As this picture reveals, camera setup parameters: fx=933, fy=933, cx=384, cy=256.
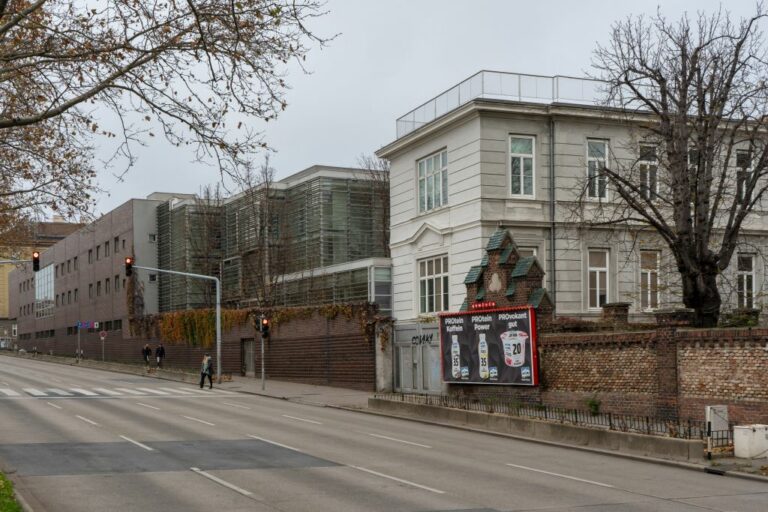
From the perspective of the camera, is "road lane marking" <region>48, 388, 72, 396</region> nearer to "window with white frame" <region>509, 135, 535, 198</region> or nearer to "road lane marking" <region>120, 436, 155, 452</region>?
"road lane marking" <region>120, 436, 155, 452</region>

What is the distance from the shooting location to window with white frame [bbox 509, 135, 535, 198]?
36062 mm

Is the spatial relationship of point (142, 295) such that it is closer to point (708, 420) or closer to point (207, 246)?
point (207, 246)

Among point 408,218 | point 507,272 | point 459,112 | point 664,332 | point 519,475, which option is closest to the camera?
point 519,475

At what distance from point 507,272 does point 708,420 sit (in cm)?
1148

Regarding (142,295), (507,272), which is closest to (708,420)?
(507,272)

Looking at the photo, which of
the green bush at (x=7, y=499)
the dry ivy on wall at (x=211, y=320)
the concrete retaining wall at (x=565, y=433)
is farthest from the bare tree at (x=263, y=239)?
the green bush at (x=7, y=499)

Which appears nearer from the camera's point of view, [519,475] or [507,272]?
[519,475]

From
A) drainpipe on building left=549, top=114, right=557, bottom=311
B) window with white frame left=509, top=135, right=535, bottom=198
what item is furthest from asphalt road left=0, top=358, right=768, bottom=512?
window with white frame left=509, top=135, right=535, bottom=198

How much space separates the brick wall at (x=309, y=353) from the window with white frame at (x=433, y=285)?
115 inches

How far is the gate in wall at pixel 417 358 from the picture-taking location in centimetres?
3466

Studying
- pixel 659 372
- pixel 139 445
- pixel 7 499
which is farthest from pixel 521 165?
pixel 7 499

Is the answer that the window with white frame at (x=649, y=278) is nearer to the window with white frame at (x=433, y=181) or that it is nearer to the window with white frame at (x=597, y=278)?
the window with white frame at (x=597, y=278)

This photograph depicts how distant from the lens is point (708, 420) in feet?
61.5

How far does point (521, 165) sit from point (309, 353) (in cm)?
1511
